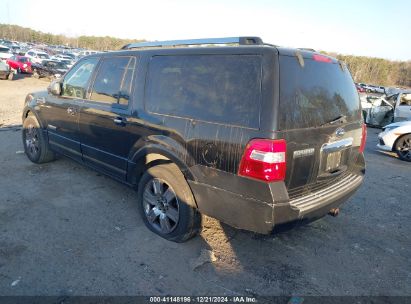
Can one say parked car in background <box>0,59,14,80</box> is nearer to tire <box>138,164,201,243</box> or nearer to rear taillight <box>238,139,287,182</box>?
tire <box>138,164,201,243</box>

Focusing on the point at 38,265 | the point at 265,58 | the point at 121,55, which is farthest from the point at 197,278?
the point at 121,55

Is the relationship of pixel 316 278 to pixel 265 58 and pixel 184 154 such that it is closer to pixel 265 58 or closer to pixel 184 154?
pixel 184 154

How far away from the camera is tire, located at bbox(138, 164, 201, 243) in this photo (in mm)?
3146

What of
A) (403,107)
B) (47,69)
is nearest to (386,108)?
(403,107)

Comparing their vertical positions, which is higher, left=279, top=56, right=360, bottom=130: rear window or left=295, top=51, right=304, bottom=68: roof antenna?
left=295, top=51, right=304, bottom=68: roof antenna

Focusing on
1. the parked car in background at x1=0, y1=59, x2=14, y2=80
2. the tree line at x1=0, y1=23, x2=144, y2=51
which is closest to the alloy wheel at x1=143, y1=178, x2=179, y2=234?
the parked car in background at x1=0, y1=59, x2=14, y2=80

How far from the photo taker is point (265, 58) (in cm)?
256

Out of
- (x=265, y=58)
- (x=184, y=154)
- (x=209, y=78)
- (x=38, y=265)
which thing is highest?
(x=265, y=58)

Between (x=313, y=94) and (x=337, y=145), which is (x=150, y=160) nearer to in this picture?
(x=313, y=94)

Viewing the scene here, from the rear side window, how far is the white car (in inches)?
277

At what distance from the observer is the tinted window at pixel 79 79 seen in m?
4.34

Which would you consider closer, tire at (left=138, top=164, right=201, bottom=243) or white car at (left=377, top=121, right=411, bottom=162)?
tire at (left=138, top=164, right=201, bottom=243)

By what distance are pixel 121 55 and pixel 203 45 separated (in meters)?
1.29

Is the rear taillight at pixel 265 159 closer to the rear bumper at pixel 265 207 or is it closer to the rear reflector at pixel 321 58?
the rear bumper at pixel 265 207
